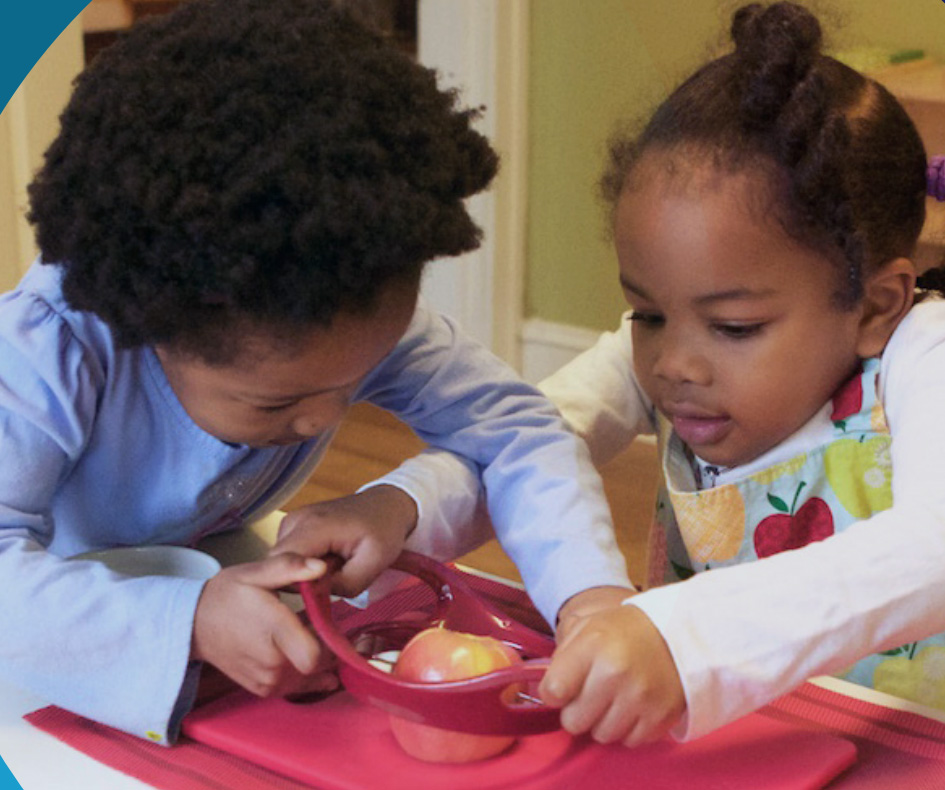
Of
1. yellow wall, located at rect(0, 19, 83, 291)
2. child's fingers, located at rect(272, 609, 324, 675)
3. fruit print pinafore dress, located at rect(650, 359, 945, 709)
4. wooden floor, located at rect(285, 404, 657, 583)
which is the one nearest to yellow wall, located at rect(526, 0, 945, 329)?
wooden floor, located at rect(285, 404, 657, 583)

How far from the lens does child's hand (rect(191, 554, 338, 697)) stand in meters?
0.61

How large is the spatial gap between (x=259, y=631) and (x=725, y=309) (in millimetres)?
342

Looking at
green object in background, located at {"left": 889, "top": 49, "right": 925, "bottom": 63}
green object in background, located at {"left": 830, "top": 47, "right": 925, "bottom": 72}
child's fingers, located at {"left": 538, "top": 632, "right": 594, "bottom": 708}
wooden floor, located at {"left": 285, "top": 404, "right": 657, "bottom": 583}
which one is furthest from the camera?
green object in background, located at {"left": 889, "top": 49, "right": 925, "bottom": 63}

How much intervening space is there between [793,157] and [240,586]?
1.32 feet

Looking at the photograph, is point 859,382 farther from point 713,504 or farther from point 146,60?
point 146,60

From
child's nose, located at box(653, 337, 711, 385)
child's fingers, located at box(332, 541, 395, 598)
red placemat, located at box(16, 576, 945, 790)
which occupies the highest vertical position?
child's nose, located at box(653, 337, 711, 385)

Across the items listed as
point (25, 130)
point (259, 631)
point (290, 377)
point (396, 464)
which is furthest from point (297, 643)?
point (396, 464)

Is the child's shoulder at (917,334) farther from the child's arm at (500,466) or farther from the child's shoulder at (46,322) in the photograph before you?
the child's shoulder at (46,322)

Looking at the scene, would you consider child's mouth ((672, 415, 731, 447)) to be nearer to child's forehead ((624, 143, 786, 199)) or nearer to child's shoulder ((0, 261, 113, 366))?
child's forehead ((624, 143, 786, 199))

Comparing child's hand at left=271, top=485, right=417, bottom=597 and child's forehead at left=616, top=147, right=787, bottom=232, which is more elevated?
child's forehead at left=616, top=147, right=787, bottom=232

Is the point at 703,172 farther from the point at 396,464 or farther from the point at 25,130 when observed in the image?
the point at 396,464

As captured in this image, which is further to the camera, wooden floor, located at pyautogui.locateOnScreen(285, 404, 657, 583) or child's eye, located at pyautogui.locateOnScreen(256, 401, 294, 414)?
wooden floor, located at pyautogui.locateOnScreen(285, 404, 657, 583)

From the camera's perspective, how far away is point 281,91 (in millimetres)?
576

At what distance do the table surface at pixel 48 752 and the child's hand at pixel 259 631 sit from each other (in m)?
0.07
